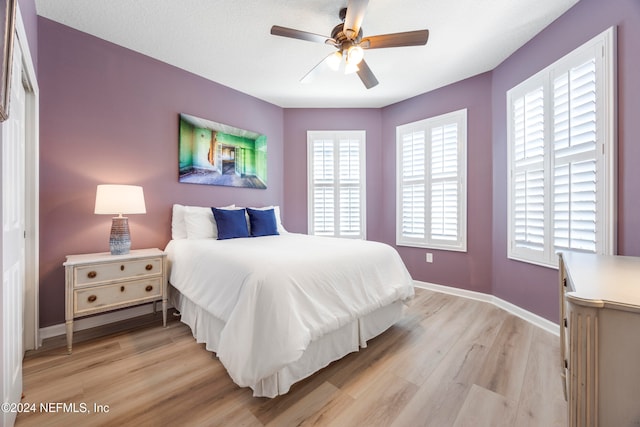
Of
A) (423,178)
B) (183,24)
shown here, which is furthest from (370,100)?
(183,24)

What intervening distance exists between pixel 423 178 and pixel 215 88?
298cm

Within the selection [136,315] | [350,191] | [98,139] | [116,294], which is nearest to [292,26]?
[98,139]

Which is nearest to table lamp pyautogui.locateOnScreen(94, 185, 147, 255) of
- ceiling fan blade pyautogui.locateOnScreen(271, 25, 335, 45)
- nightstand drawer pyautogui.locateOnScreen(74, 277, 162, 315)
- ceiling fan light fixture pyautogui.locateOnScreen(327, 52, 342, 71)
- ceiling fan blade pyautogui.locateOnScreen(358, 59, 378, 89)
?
nightstand drawer pyautogui.locateOnScreen(74, 277, 162, 315)

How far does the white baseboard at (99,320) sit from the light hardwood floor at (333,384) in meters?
0.09

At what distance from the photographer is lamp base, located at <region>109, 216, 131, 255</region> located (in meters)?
2.24

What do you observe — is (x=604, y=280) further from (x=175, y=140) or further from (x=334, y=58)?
(x=175, y=140)

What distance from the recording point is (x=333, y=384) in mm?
1617

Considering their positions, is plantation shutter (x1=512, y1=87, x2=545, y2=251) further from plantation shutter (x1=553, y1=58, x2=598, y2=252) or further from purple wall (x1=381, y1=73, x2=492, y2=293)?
purple wall (x1=381, y1=73, x2=492, y2=293)

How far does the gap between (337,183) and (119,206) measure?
9.06 ft

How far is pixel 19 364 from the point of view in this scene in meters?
1.48

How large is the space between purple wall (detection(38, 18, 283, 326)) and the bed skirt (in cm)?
95

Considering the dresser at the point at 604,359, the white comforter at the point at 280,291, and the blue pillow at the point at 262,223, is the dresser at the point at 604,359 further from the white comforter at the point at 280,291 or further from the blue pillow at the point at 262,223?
the blue pillow at the point at 262,223

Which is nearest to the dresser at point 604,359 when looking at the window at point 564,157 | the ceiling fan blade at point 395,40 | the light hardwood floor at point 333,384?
the light hardwood floor at point 333,384

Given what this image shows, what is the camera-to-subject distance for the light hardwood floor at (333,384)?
Result: 1.35 metres
